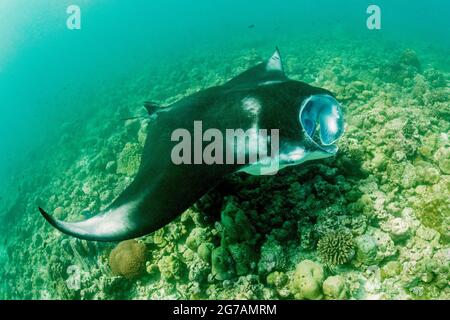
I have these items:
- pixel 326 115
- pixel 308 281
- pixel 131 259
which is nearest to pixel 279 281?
pixel 308 281

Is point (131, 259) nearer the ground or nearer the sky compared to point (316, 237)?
nearer the ground

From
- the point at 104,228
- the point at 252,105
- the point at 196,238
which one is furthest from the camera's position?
the point at 196,238

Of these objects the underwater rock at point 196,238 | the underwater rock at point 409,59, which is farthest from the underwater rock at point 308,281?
the underwater rock at point 409,59

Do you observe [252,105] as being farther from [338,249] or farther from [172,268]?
[172,268]

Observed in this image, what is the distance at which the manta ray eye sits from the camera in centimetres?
315

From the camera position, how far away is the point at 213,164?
287cm

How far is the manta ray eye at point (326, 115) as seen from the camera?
3146 mm

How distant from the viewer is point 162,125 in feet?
14.0

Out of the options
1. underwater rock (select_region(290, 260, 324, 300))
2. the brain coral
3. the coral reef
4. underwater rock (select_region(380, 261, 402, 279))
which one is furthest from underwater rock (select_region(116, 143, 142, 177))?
underwater rock (select_region(380, 261, 402, 279))

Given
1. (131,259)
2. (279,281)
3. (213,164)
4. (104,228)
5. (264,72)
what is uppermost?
(264,72)

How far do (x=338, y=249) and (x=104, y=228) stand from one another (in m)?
2.74

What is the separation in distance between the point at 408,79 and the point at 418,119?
5.10m

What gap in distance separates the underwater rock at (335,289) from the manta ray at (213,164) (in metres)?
1.53
